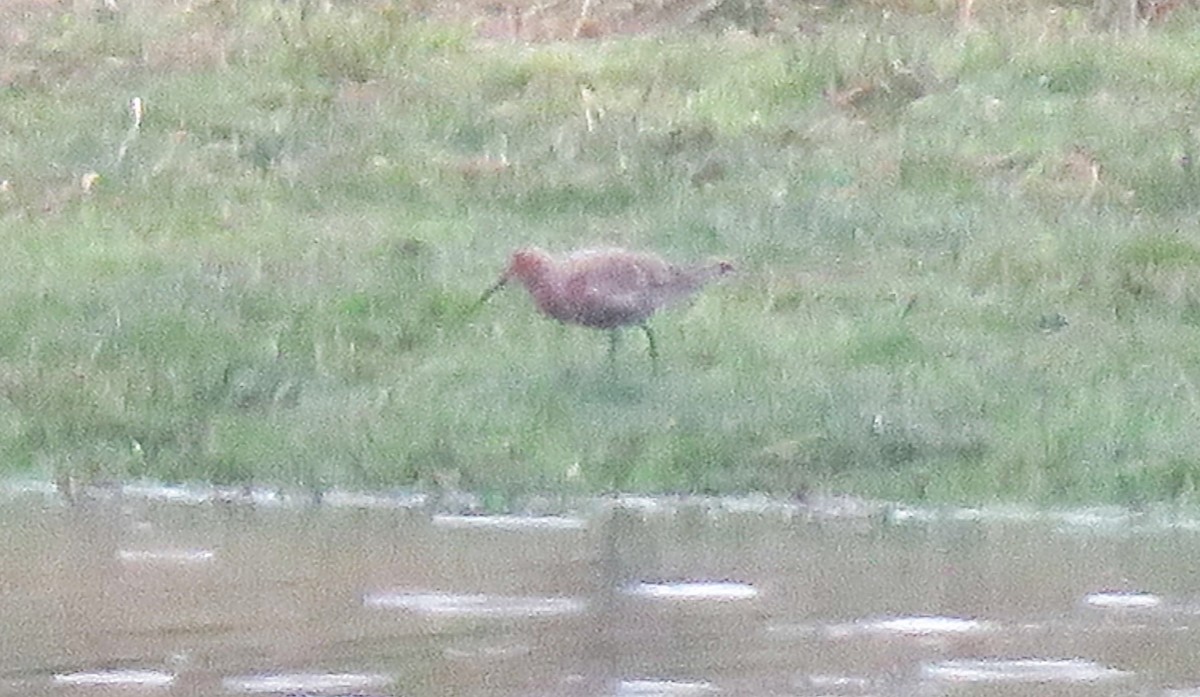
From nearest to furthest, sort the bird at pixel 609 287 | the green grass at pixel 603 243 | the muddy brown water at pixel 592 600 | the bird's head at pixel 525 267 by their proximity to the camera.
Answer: the muddy brown water at pixel 592 600
the green grass at pixel 603 243
the bird at pixel 609 287
the bird's head at pixel 525 267

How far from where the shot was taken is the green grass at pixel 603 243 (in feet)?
21.6

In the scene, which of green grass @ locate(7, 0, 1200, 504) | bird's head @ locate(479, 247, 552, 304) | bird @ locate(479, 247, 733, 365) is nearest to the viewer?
green grass @ locate(7, 0, 1200, 504)

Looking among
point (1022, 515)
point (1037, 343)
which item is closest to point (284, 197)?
point (1037, 343)

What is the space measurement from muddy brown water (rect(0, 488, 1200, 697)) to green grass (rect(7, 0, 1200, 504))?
36 centimetres

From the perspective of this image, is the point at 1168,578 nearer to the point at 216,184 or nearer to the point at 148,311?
the point at 148,311

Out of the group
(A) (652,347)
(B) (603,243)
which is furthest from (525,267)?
(B) (603,243)

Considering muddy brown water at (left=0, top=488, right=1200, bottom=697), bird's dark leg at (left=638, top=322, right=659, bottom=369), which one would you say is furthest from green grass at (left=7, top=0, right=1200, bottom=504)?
muddy brown water at (left=0, top=488, right=1200, bottom=697)

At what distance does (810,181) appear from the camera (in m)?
9.23

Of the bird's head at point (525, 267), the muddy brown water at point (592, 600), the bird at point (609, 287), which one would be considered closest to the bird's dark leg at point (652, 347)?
the bird at point (609, 287)

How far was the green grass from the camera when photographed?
21.6ft

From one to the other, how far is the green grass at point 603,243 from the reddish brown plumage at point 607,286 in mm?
122

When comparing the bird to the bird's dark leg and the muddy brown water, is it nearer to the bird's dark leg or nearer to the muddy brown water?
the bird's dark leg

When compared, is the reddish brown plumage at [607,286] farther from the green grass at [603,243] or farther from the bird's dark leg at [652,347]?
the green grass at [603,243]

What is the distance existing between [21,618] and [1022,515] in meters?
2.27
